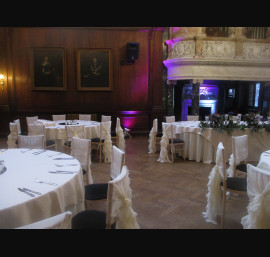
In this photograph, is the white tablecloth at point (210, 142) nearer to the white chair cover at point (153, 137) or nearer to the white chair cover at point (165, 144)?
the white chair cover at point (165, 144)

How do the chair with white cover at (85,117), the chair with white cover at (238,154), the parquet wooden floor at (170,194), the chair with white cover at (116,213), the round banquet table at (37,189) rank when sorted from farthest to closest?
the chair with white cover at (85,117)
the chair with white cover at (238,154)
the parquet wooden floor at (170,194)
the chair with white cover at (116,213)
the round banquet table at (37,189)

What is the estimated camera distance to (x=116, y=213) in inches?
88.1

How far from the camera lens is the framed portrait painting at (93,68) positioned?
8768mm

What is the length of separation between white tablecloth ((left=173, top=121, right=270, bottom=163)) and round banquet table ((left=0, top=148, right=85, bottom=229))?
343 cm

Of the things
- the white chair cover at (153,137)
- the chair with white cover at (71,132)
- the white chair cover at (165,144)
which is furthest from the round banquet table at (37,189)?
the white chair cover at (153,137)

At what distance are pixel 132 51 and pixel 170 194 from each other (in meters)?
5.90

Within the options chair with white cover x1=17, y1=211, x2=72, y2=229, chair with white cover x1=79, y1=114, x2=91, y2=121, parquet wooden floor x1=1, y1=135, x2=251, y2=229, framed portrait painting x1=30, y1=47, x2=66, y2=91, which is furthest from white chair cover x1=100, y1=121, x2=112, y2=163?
chair with white cover x1=17, y1=211, x2=72, y2=229

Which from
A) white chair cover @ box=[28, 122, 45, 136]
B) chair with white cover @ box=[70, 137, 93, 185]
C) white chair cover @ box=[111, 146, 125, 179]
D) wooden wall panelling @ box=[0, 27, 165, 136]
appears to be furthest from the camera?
wooden wall panelling @ box=[0, 27, 165, 136]

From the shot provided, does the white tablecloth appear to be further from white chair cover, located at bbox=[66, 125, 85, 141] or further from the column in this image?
the column

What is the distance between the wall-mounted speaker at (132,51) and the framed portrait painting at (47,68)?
2.18 meters

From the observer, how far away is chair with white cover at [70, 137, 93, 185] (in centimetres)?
344

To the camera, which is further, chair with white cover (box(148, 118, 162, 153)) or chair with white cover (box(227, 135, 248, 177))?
chair with white cover (box(148, 118, 162, 153))

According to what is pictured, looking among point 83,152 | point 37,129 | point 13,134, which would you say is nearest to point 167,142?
point 83,152

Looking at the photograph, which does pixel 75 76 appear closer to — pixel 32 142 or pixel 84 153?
pixel 32 142
